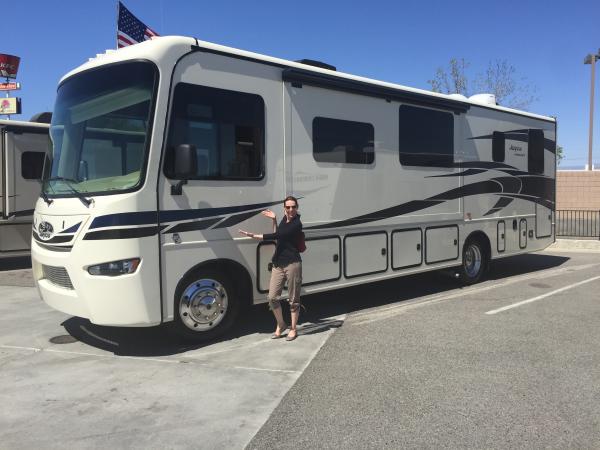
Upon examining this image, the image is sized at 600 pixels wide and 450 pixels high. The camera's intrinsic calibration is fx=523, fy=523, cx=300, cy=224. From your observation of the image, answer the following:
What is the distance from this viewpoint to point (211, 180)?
5.40 meters

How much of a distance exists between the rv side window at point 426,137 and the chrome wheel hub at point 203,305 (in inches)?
134

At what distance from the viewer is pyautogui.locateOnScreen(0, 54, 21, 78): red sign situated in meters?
19.3

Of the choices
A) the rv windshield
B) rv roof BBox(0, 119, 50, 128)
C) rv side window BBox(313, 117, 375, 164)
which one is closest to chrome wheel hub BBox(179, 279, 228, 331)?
the rv windshield

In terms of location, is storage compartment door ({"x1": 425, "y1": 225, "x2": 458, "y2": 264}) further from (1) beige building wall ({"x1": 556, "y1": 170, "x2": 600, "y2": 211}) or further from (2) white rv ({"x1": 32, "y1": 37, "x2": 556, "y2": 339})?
(1) beige building wall ({"x1": 556, "y1": 170, "x2": 600, "y2": 211})

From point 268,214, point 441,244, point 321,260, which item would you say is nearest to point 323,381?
point 268,214

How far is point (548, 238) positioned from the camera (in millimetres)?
10898

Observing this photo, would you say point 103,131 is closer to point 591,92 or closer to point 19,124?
point 19,124

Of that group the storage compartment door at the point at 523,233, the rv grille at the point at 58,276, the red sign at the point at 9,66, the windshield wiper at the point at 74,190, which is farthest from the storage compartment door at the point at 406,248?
the red sign at the point at 9,66

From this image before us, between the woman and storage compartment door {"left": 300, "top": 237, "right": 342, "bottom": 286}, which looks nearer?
the woman

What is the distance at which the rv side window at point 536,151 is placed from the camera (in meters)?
10.2

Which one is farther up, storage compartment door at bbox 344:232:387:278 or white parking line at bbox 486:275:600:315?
storage compartment door at bbox 344:232:387:278

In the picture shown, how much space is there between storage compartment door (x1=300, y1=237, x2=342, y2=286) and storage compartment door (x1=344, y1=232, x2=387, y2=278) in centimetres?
16

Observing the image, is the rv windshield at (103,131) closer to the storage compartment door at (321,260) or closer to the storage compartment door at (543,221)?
the storage compartment door at (321,260)

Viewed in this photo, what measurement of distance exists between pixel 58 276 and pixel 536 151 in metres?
9.00
